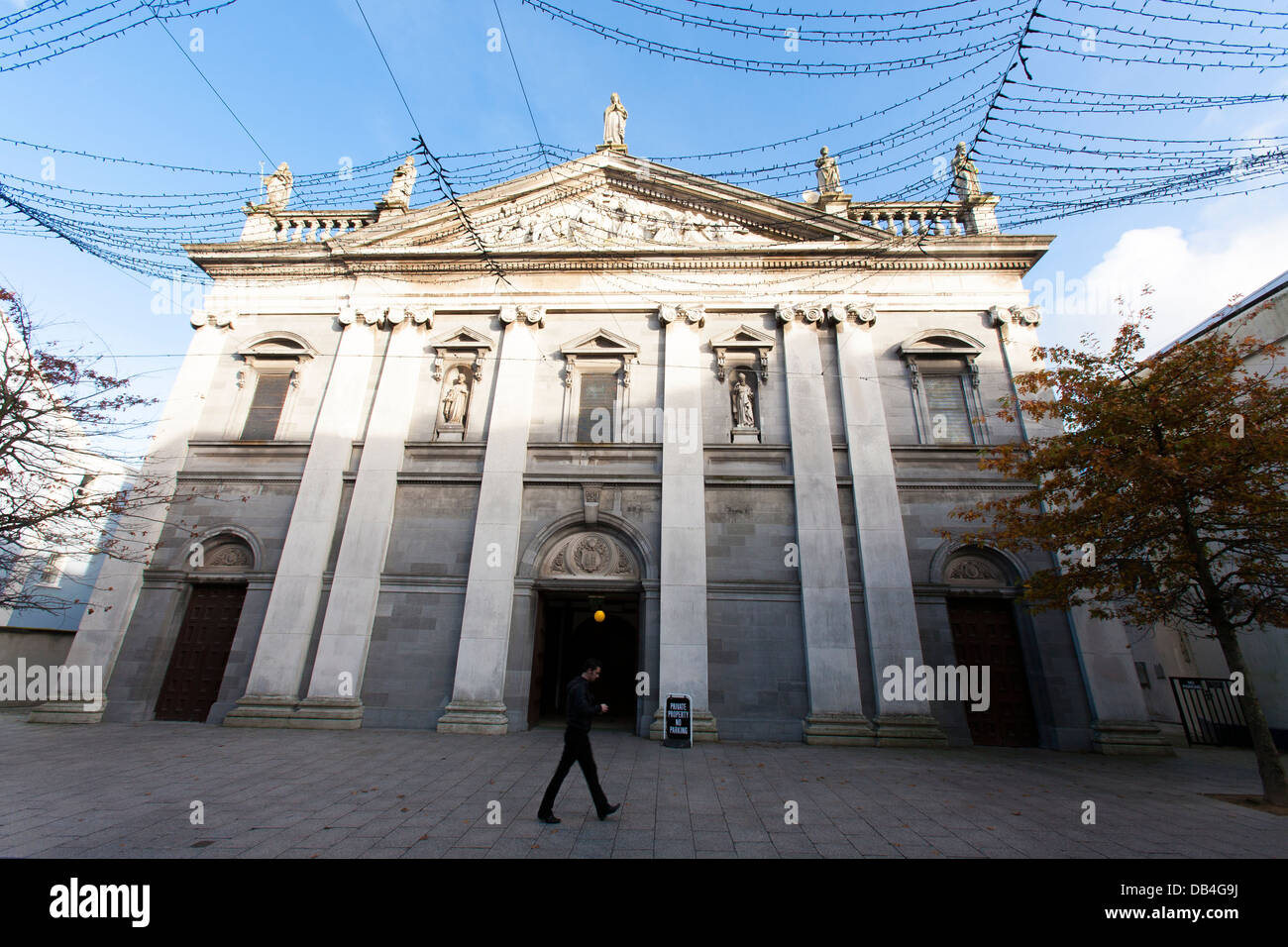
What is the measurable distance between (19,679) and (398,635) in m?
12.3

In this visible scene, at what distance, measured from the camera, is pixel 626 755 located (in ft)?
33.2

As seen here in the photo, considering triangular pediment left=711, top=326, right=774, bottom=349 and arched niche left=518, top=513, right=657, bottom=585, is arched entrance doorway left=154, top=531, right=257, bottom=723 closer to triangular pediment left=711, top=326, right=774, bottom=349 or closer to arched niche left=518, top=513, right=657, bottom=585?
arched niche left=518, top=513, right=657, bottom=585

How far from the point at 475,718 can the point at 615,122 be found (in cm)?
1812

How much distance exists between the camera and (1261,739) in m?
8.08

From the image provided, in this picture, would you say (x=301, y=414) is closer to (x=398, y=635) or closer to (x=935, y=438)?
(x=398, y=635)

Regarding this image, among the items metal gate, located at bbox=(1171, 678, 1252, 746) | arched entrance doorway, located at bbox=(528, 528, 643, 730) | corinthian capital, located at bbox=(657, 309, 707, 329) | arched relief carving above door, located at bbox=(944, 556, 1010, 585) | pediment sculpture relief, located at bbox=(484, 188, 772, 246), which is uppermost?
pediment sculpture relief, located at bbox=(484, 188, 772, 246)

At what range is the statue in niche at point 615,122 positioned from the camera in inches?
690

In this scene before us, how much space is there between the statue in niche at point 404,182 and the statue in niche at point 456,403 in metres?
7.12

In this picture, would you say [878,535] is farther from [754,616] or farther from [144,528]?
[144,528]

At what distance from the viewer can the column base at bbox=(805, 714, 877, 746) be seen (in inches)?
451

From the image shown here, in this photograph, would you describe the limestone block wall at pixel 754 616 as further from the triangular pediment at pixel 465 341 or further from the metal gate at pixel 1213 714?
the metal gate at pixel 1213 714

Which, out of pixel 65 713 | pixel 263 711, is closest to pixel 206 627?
pixel 65 713

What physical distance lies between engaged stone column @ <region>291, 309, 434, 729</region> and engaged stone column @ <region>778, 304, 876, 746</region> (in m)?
10.3

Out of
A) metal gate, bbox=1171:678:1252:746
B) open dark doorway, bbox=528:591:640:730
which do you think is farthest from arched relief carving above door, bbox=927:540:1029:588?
open dark doorway, bbox=528:591:640:730
